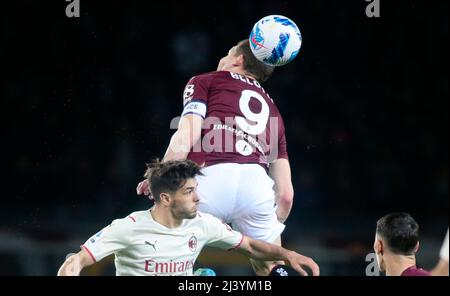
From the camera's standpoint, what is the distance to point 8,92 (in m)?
13.6

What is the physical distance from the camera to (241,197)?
6.68 meters

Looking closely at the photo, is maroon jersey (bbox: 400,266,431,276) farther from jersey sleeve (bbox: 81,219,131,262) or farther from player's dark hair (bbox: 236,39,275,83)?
player's dark hair (bbox: 236,39,275,83)

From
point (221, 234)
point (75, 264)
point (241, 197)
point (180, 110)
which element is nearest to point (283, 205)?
point (241, 197)

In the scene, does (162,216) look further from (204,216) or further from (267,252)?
(267,252)

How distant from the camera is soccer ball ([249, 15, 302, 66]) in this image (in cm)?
697

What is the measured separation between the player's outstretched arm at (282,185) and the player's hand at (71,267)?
211cm

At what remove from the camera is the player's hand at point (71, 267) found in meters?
5.51

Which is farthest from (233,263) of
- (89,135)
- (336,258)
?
(89,135)

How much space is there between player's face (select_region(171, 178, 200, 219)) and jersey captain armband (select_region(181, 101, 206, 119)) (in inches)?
29.2

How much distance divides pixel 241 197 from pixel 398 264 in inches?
58.5

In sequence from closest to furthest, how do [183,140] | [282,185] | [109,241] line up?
[109,241] → [183,140] → [282,185]

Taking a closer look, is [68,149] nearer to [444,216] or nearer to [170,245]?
[444,216]

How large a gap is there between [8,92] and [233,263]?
4.94 meters

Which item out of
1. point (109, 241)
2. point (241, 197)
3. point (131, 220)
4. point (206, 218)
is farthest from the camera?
point (241, 197)
